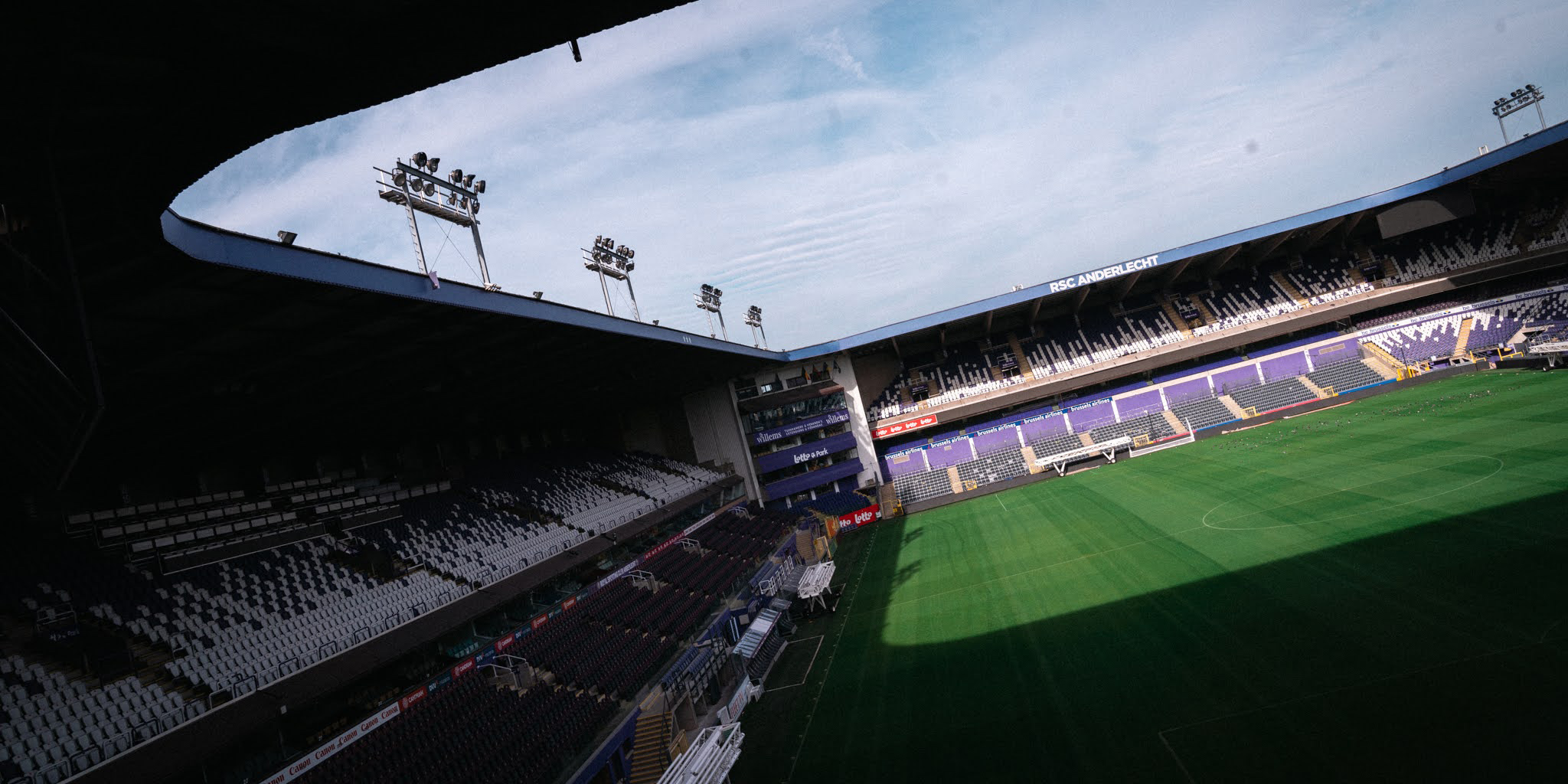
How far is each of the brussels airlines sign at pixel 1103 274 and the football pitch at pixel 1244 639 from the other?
15815 mm

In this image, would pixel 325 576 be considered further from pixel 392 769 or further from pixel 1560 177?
pixel 1560 177

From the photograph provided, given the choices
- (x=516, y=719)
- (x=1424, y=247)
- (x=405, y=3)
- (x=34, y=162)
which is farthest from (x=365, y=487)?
(x=1424, y=247)

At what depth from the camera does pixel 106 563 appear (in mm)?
15508

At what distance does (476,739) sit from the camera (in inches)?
550

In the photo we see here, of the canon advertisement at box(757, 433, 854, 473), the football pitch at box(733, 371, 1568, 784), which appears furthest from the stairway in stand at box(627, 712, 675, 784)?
the canon advertisement at box(757, 433, 854, 473)

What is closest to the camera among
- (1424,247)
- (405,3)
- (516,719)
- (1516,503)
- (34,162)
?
(405,3)

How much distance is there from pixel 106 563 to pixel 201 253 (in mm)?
11239

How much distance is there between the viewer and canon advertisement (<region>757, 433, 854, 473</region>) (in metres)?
44.6

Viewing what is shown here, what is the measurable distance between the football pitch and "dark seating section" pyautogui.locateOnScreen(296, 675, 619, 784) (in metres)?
3.63

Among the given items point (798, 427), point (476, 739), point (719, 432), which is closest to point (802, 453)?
point (798, 427)

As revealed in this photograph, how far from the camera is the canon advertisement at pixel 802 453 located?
146ft

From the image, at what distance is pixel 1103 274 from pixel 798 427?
19576mm

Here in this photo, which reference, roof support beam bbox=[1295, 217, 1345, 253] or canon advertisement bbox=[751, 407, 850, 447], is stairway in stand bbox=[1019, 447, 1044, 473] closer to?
canon advertisement bbox=[751, 407, 850, 447]

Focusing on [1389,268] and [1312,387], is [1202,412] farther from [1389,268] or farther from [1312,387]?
[1389,268]
